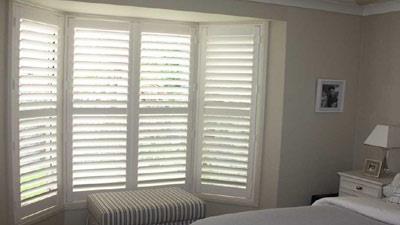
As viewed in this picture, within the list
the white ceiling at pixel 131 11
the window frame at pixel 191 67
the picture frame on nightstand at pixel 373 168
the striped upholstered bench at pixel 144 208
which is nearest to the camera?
the striped upholstered bench at pixel 144 208

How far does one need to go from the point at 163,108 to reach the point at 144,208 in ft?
3.78

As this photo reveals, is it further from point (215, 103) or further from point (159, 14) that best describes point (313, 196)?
point (159, 14)

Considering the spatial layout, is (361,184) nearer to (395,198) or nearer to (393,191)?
(393,191)

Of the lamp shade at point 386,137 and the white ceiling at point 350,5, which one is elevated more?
the white ceiling at point 350,5

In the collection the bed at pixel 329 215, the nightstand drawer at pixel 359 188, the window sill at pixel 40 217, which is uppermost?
the bed at pixel 329 215

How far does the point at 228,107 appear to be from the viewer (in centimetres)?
436

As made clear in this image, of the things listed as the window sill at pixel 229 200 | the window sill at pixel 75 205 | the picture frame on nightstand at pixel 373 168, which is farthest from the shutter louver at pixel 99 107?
the picture frame on nightstand at pixel 373 168

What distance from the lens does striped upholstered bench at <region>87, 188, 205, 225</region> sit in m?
3.41

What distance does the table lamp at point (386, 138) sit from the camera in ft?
12.6

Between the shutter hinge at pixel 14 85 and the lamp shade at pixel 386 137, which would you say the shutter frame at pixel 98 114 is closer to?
the shutter hinge at pixel 14 85

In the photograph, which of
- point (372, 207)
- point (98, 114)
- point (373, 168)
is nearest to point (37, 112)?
point (98, 114)

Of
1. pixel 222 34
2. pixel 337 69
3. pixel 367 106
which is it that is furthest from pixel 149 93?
pixel 367 106

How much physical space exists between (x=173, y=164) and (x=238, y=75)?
111 centimetres

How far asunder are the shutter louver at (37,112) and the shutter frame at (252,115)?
1.41 metres
